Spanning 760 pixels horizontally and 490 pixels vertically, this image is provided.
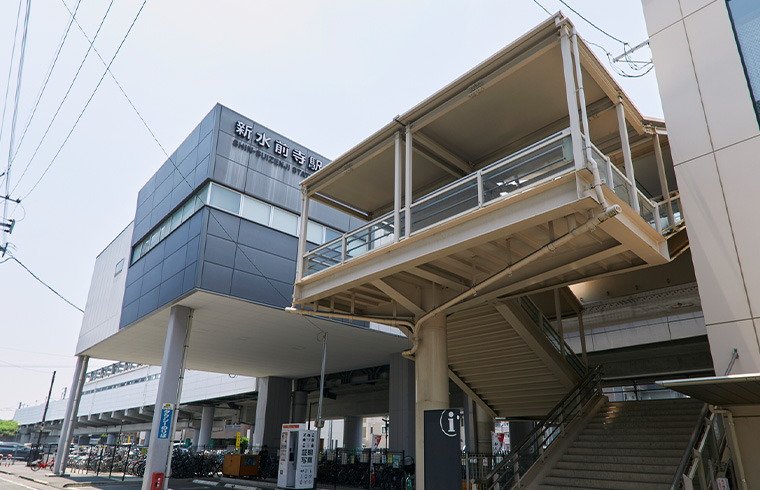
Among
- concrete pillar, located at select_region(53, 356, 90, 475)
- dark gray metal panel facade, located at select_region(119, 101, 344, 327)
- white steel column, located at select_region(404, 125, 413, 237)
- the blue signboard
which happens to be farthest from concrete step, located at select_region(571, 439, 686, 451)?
concrete pillar, located at select_region(53, 356, 90, 475)

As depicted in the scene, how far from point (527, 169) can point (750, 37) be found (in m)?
4.85

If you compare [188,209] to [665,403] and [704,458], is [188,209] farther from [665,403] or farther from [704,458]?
[704,458]

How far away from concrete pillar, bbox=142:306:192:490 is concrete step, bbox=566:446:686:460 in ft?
40.2

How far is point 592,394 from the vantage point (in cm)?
1339

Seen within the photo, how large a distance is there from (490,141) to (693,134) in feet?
13.3

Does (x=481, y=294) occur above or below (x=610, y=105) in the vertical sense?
below

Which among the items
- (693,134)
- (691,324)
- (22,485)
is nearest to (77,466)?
(22,485)

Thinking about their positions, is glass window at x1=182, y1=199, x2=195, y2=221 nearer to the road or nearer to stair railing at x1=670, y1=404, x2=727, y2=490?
the road

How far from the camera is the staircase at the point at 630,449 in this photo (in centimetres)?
926

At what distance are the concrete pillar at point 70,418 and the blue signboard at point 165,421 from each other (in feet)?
40.6

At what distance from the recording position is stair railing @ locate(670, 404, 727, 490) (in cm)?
727

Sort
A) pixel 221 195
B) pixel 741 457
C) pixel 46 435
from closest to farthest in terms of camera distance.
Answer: pixel 741 457 → pixel 221 195 → pixel 46 435

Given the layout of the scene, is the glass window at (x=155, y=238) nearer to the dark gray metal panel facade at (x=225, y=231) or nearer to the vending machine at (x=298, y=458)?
the dark gray metal panel facade at (x=225, y=231)

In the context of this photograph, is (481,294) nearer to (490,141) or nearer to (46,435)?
(490,141)
